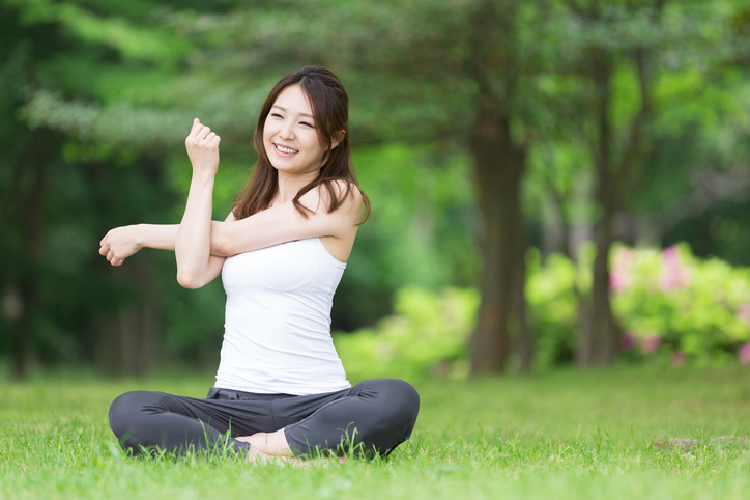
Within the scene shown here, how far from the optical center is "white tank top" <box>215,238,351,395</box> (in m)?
3.20

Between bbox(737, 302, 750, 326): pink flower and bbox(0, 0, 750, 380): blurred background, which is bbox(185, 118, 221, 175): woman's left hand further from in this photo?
bbox(737, 302, 750, 326): pink flower

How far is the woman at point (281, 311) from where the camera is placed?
3.06 metres

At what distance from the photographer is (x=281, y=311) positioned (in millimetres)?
3201

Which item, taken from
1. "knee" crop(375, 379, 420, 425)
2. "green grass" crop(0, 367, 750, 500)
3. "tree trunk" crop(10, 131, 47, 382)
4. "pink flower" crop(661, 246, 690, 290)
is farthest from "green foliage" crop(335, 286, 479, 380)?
"knee" crop(375, 379, 420, 425)

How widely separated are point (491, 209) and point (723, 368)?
10.6 feet

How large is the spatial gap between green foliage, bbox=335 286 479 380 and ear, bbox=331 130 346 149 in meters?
10.7

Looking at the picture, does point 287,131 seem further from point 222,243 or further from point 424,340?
point 424,340

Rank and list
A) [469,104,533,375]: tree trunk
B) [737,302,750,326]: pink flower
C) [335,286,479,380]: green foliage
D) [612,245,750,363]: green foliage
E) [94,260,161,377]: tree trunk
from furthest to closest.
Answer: [94,260,161,377]: tree trunk
[335,286,479,380]: green foliage
[612,245,750,363]: green foliage
[737,302,750,326]: pink flower
[469,104,533,375]: tree trunk

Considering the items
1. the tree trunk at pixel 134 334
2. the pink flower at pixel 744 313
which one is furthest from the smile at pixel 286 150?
the tree trunk at pixel 134 334

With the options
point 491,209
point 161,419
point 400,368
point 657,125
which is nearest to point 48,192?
point 400,368

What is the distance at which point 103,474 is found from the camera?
8.91 feet

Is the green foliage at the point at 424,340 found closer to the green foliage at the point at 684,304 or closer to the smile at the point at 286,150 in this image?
the green foliage at the point at 684,304

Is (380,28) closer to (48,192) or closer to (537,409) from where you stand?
(537,409)

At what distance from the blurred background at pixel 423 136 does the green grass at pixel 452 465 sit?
142cm
